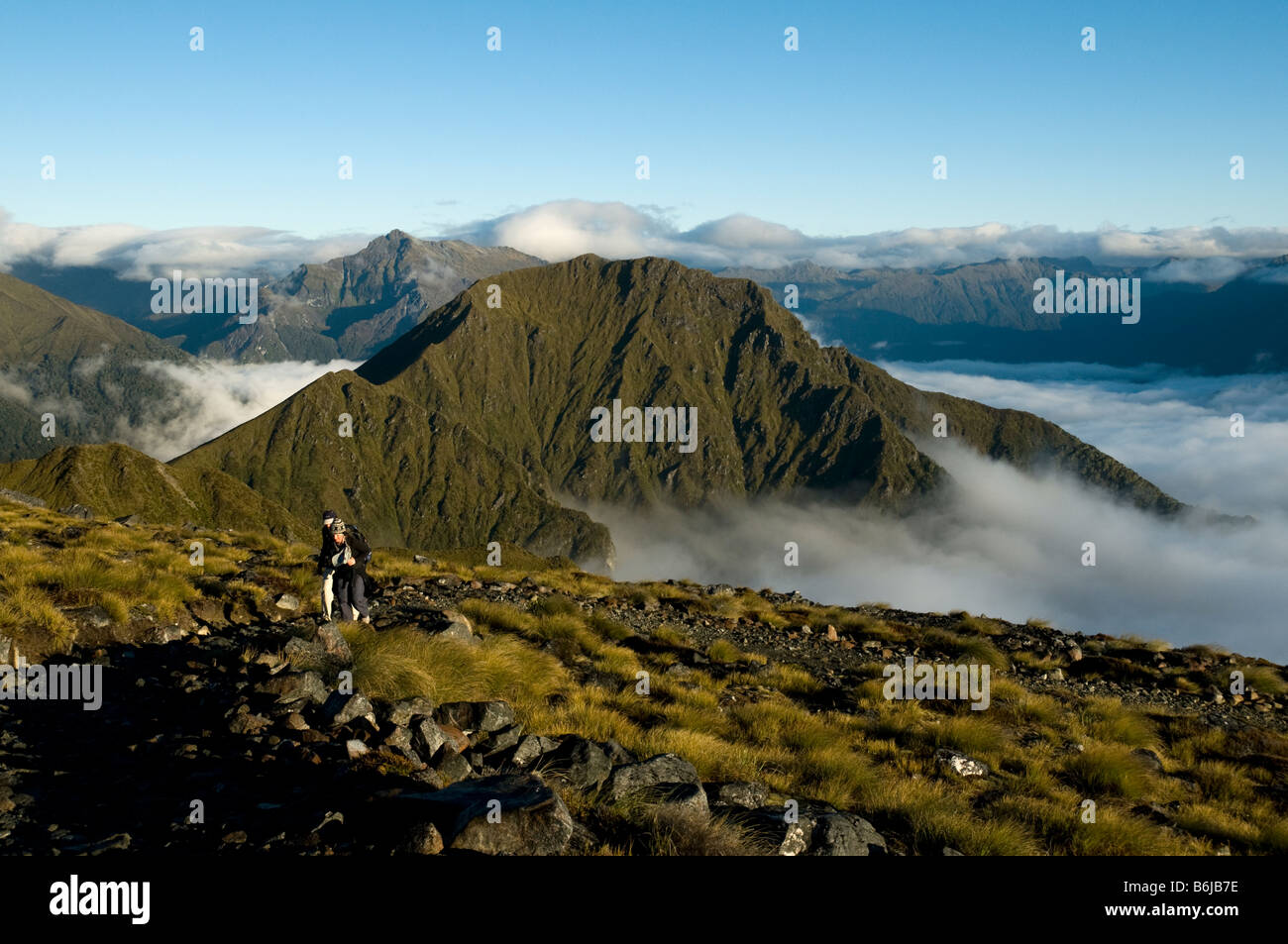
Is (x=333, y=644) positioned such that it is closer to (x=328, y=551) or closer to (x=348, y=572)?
(x=348, y=572)

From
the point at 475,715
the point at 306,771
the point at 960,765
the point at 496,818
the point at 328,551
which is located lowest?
the point at 960,765

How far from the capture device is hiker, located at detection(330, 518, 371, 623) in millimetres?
16172

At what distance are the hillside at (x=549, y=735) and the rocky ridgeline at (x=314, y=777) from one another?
0.12 ft

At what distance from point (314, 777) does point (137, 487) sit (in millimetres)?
168759

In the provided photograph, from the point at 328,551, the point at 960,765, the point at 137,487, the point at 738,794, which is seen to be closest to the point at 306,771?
the point at 738,794

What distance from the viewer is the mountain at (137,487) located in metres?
127

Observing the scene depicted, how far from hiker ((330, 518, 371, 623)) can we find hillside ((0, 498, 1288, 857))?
3.44ft

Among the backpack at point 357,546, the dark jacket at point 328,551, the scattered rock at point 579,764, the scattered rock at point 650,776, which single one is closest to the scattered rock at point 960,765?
the scattered rock at point 650,776

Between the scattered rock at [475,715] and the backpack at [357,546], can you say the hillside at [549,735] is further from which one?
the backpack at [357,546]

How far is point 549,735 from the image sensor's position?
34.2ft
